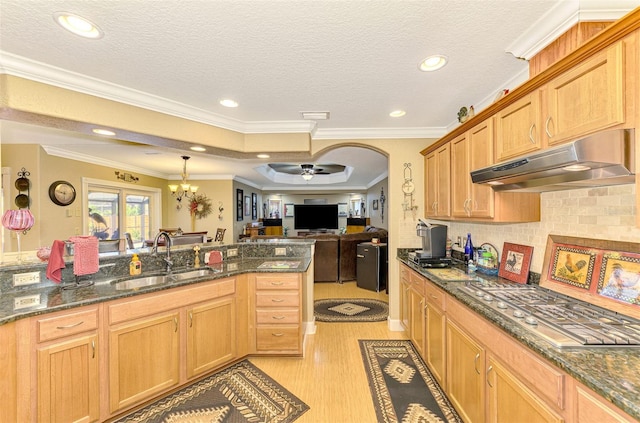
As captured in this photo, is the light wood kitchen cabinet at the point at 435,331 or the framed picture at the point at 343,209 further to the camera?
the framed picture at the point at 343,209

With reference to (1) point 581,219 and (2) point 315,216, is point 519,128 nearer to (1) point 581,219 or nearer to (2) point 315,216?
(1) point 581,219

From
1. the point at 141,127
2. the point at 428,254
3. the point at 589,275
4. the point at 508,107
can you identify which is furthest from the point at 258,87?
the point at 589,275

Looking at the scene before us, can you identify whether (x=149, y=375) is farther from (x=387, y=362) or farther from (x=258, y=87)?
(x=258, y=87)

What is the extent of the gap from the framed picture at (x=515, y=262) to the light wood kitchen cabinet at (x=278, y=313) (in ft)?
6.01

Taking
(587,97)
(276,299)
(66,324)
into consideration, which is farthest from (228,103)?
(587,97)

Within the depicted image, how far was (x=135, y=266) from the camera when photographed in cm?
243

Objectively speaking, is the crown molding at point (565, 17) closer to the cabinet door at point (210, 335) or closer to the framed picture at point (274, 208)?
the cabinet door at point (210, 335)

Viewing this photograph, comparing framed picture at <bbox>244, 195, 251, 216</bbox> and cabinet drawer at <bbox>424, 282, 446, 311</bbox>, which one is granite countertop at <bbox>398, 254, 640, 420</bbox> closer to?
cabinet drawer at <bbox>424, 282, 446, 311</bbox>

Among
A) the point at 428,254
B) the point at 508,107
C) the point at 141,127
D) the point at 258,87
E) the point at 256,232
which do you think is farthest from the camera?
the point at 256,232

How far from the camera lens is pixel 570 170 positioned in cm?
129

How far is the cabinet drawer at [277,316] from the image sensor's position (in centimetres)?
266

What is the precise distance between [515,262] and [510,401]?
1183mm

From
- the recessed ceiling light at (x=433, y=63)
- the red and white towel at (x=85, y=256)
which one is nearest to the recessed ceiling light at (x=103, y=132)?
the red and white towel at (x=85, y=256)

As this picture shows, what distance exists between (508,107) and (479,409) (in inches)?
75.9
